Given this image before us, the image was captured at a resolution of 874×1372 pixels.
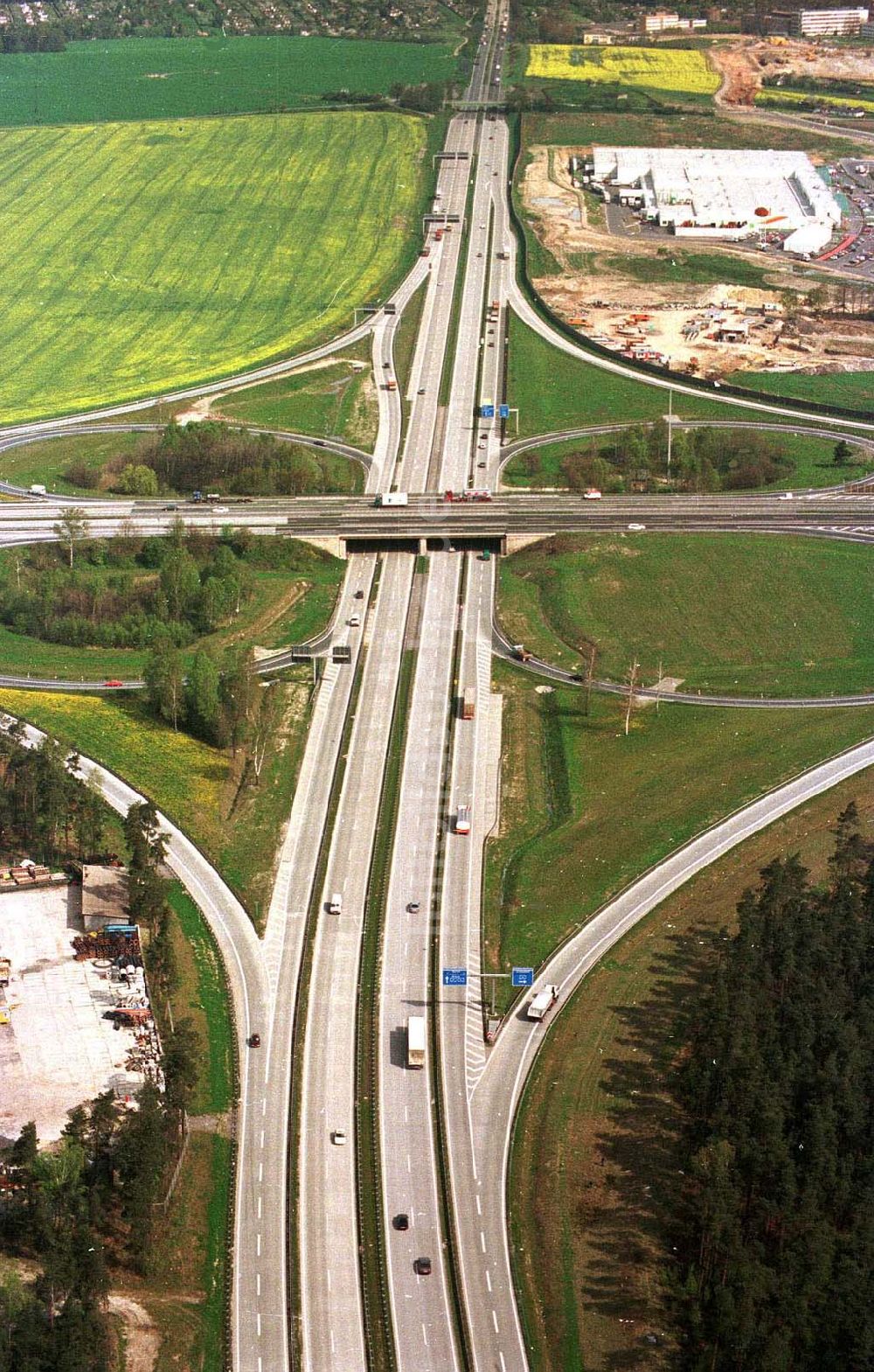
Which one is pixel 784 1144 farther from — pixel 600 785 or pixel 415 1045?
pixel 600 785

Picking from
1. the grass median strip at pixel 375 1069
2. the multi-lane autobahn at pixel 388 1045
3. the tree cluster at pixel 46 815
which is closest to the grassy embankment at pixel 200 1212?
the multi-lane autobahn at pixel 388 1045

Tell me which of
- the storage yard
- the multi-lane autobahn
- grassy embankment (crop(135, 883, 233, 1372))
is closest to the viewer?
grassy embankment (crop(135, 883, 233, 1372))

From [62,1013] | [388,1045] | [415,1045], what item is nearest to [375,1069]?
[388,1045]

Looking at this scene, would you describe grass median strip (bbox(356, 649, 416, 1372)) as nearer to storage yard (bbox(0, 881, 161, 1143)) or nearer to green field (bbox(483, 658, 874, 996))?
green field (bbox(483, 658, 874, 996))

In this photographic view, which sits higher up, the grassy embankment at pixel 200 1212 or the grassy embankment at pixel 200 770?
the grassy embankment at pixel 200 770

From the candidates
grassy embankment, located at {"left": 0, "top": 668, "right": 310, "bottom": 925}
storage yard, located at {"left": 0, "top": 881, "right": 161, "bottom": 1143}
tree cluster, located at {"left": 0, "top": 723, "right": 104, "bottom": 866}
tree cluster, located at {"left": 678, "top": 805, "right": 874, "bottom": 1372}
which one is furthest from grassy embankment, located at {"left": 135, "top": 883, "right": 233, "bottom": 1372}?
tree cluster, located at {"left": 678, "top": 805, "right": 874, "bottom": 1372}

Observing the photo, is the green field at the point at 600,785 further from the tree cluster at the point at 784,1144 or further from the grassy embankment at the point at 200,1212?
the grassy embankment at the point at 200,1212
